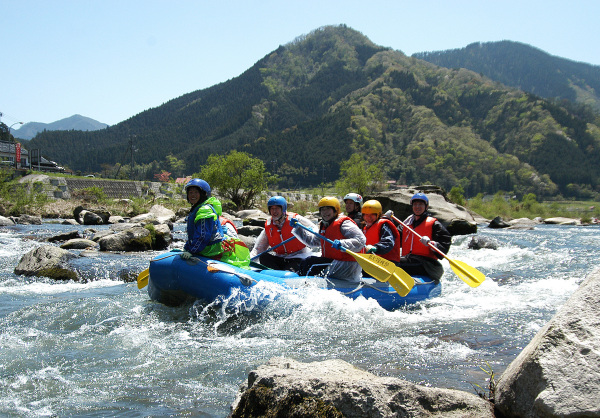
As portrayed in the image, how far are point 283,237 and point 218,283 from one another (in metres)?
2.08

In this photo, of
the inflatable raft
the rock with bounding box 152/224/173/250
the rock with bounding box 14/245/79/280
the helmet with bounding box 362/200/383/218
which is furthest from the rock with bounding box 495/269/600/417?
the rock with bounding box 152/224/173/250

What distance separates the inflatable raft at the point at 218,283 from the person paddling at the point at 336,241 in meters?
0.23

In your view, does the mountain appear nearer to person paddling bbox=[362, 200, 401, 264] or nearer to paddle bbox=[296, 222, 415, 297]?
person paddling bbox=[362, 200, 401, 264]

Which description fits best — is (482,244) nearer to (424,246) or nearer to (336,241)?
(424,246)

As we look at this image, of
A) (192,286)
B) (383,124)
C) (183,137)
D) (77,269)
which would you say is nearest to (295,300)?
(192,286)

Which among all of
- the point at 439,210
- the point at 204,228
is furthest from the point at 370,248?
the point at 439,210

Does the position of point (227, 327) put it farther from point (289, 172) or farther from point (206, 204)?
point (289, 172)

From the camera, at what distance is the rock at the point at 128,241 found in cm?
1377

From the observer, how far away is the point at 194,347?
562 cm

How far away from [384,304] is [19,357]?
4873mm

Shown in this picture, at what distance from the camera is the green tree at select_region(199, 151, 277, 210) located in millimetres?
38875

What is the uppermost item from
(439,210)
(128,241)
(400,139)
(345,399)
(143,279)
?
(400,139)

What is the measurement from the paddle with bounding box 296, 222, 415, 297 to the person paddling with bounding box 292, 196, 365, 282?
20cm

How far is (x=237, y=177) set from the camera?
130 feet
